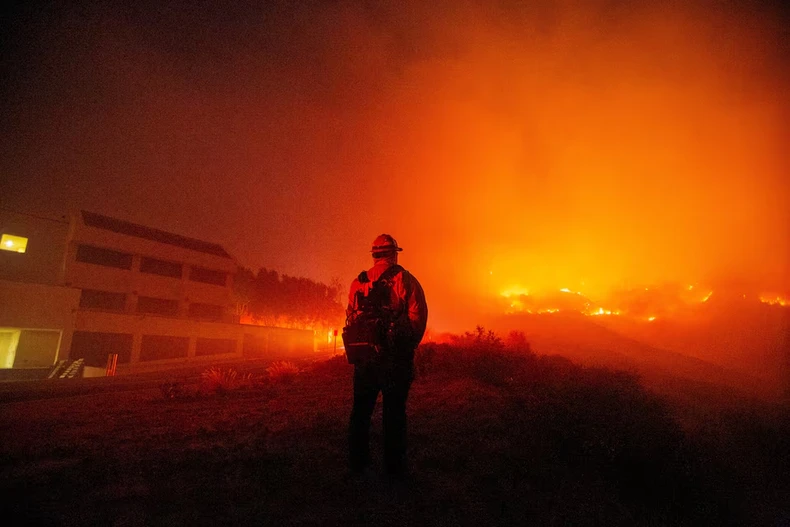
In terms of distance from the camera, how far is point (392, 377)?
3816mm

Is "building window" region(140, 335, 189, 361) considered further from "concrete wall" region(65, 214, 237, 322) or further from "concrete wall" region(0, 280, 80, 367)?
"concrete wall" region(0, 280, 80, 367)

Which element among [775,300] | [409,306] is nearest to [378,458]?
[409,306]

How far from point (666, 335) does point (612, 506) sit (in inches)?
2005

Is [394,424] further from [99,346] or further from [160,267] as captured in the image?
[160,267]

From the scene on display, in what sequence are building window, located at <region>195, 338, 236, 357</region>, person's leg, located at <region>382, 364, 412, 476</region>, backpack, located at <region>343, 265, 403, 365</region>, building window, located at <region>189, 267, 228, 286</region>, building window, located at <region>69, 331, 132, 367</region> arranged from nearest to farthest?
person's leg, located at <region>382, 364, 412, 476</region> → backpack, located at <region>343, 265, 403, 365</region> → building window, located at <region>69, 331, 132, 367</region> → building window, located at <region>195, 338, 236, 357</region> → building window, located at <region>189, 267, 228, 286</region>

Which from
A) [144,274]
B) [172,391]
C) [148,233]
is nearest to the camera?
[172,391]

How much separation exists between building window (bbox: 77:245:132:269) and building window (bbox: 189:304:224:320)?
7213 millimetres

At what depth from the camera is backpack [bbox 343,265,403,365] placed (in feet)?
12.7

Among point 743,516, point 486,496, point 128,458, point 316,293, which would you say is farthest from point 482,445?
point 316,293

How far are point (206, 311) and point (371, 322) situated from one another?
42584 mm

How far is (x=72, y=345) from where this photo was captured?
2916cm

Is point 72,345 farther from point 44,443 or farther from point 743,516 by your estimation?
point 743,516

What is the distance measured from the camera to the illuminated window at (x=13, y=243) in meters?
30.0

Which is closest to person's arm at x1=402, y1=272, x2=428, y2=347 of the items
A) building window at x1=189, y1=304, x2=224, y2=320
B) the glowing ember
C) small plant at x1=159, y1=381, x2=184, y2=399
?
small plant at x1=159, y1=381, x2=184, y2=399
